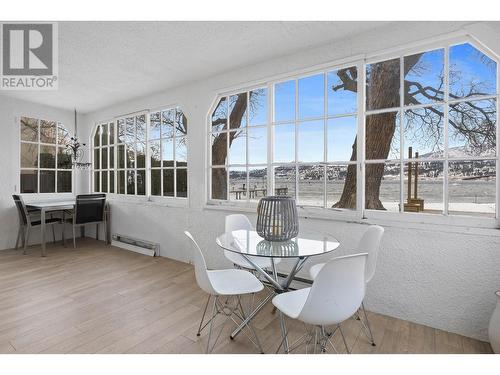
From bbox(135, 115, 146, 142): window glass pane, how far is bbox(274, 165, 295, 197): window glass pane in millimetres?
2733

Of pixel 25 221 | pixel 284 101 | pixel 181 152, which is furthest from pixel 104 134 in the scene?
pixel 284 101

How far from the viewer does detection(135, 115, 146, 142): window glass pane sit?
15.7 ft

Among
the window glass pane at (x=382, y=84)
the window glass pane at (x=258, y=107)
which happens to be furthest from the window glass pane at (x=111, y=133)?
the window glass pane at (x=382, y=84)

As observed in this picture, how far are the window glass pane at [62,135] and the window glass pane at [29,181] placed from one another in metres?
0.78

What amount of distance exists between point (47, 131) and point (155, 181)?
2.59 m

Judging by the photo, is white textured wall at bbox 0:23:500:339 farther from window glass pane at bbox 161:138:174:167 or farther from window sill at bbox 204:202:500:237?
window glass pane at bbox 161:138:174:167

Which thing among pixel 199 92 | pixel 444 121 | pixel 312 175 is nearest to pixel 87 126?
pixel 199 92

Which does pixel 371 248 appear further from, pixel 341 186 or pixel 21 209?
pixel 21 209

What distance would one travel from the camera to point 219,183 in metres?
3.90

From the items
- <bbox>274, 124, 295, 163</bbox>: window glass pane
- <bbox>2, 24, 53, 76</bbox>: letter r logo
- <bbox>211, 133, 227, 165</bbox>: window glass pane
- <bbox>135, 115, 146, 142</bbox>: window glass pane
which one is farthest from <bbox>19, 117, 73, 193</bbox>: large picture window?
<bbox>274, 124, 295, 163</bbox>: window glass pane

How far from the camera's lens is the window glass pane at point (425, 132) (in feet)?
8.00

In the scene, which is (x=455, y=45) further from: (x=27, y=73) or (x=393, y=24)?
(x=27, y=73)

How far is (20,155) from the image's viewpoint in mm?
4914

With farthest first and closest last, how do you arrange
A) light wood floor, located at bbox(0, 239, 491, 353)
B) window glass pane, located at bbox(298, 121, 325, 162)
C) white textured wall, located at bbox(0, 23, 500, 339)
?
window glass pane, located at bbox(298, 121, 325, 162) < white textured wall, located at bbox(0, 23, 500, 339) < light wood floor, located at bbox(0, 239, 491, 353)
